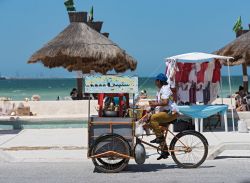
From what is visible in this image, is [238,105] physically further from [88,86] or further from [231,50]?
[88,86]

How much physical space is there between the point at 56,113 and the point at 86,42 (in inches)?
107

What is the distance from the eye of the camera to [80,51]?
64.2ft

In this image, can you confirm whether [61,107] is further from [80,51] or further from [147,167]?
[147,167]

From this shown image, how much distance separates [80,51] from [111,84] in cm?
1047

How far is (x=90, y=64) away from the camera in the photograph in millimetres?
20719

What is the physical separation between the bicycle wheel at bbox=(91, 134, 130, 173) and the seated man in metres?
0.58

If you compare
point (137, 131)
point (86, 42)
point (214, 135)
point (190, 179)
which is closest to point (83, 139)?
point (214, 135)

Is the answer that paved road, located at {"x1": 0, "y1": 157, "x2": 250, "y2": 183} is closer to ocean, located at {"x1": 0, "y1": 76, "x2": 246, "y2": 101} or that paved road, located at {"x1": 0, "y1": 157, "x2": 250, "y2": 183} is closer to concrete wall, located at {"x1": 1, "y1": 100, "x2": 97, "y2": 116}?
concrete wall, located at {"x1": 1, "y1": 100, "x2": 97, "y2": 116}

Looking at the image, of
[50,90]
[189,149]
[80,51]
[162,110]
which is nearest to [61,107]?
[80,51]

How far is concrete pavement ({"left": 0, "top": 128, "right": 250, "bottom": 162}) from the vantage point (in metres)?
10.5

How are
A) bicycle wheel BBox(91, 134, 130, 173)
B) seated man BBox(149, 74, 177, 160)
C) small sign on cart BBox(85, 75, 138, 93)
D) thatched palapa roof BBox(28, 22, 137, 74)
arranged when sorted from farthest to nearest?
thatched palapa roof BBox(28, 22, 137, 74), small sign on cart BBox(85, 75, 138, 93), seated man BBox(149, 74, 177, 160), bicycle wheel BBox(91, 134, 130, 173)

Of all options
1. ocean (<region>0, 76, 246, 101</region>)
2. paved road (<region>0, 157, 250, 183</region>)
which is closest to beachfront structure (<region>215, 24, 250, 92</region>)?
ocean (<region>0, 76, 246, 101</region>)

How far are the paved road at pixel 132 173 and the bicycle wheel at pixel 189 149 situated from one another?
0.52 ft

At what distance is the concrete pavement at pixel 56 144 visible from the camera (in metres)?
10.5
